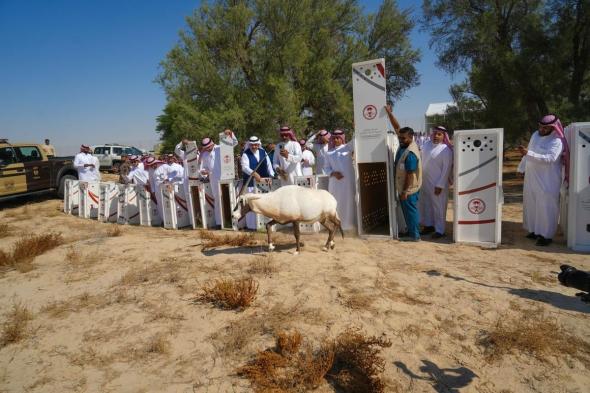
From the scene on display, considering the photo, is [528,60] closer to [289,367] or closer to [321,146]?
[321,146]

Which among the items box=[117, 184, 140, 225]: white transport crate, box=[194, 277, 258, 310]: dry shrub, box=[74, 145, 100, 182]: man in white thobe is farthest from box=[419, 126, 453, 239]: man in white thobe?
box=[74, 145, 100, 182]: man in white thobe

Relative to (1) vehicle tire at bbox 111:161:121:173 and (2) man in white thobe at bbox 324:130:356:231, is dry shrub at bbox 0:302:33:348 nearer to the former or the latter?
(2) man in white thobe at bbox 324:130:356:231

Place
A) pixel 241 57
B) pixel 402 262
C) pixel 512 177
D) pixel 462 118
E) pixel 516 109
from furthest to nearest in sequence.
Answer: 1. pixel 241 57
2. pixel 462 118
3. pixel 512 177
4. pixel 516 109
5. pixel 402 262

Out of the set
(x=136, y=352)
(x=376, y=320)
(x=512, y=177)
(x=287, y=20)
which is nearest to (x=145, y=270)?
(x=136, y=352)

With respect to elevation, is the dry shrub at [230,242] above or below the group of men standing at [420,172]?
below

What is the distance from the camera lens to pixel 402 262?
5688 mm

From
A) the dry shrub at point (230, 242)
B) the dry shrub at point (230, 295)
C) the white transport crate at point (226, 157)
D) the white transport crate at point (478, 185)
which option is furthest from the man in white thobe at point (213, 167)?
the white transport crate at point (478, 185)

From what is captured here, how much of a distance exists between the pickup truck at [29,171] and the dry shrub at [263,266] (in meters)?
11.9

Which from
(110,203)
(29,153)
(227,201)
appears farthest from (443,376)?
(29,153)

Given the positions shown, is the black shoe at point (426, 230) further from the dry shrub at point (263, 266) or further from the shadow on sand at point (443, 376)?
the shadow on sand at point (443, 376)

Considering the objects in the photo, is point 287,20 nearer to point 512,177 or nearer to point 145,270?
point 512,177

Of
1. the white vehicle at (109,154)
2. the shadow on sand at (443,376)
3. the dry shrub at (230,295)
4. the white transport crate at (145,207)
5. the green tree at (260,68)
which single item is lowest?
the shadow on sand at (443,376)

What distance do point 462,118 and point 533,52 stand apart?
Answer: 20.7 feet

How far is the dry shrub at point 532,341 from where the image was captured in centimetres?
325
